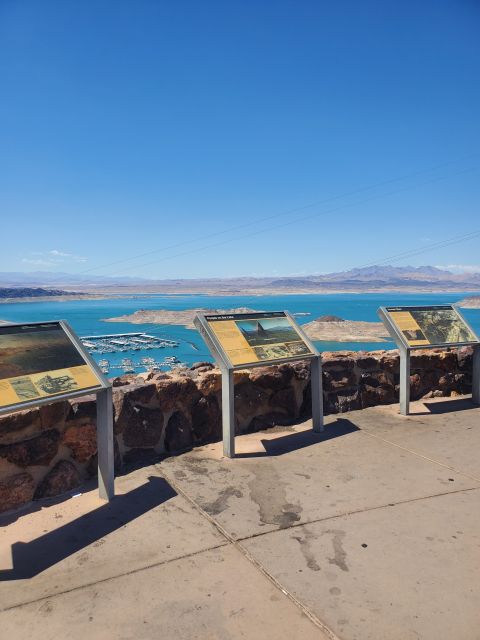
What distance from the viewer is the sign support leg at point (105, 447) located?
345 cm

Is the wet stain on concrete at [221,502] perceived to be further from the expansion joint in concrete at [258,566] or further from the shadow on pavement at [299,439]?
the shadow on pavement at [299,439]

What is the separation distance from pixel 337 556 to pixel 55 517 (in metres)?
1.80

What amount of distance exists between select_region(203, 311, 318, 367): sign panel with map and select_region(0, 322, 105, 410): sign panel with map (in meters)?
1.32

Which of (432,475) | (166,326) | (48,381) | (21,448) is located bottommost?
(166,326)

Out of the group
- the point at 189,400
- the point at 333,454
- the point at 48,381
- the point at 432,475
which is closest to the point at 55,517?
the point at 48,381

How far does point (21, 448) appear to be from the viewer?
3406 mm

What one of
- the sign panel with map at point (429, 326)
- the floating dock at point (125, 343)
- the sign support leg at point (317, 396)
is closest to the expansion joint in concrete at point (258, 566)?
the sign support leg at point (317, 396)

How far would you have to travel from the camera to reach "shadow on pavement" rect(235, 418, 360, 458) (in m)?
4.38

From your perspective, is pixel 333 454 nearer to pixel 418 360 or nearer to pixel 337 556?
pixel 337 556

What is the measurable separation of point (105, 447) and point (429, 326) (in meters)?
4.00

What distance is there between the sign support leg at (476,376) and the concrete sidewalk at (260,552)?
1812 mm

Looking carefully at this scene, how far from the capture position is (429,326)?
229 inches

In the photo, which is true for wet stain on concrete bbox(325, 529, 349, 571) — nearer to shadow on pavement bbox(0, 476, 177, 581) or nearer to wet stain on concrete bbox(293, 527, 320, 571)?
wet stain on concrete bbox(293, 527, 320, 571)

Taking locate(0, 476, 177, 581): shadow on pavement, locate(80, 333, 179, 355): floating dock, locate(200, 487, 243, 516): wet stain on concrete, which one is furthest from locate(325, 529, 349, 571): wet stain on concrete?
locate(80, 333, 179, 355): floating dock
